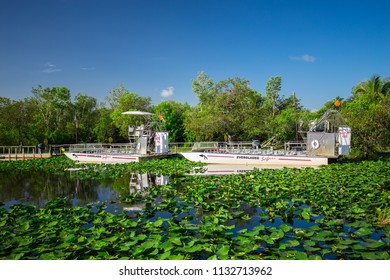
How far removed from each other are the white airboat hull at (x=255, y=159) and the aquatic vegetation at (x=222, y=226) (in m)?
5.02

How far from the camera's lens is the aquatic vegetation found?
12.7 feet

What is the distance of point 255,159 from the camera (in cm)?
1529

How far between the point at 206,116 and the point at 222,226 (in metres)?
17.5

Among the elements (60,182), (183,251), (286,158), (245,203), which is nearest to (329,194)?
(245,203)

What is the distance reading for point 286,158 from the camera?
14.5 metres

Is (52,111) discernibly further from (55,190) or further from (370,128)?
(370,128)

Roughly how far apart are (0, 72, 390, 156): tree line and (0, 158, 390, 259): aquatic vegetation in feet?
23.7

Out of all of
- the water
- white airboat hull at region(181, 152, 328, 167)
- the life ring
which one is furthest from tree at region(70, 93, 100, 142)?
the life ring

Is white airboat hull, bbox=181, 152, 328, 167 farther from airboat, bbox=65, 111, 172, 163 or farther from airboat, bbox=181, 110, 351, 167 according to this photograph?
airboat, bbox=65, 111, 172, 163

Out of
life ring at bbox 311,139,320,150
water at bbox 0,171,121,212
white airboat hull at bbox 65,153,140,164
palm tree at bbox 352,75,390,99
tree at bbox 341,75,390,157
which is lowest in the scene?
water at bbox 0,171,121,212

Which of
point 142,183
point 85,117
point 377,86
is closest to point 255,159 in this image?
point 142,183

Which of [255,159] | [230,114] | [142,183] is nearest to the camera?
[142,183]

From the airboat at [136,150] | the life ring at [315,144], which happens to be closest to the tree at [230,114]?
the airboat at [136,150]

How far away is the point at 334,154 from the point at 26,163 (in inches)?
609
